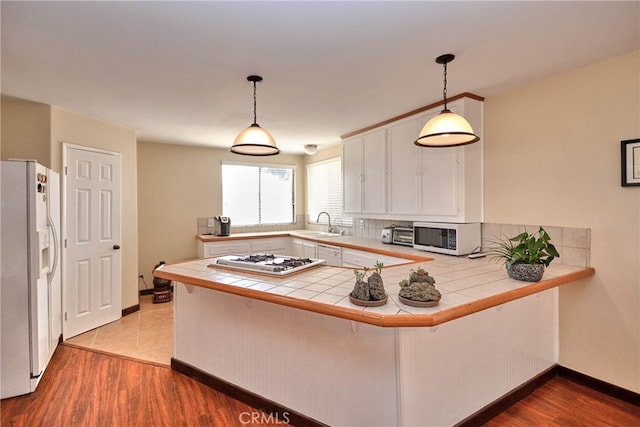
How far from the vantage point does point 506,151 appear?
2.75 meters

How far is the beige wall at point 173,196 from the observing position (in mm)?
4680

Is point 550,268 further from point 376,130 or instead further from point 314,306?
point 376,130

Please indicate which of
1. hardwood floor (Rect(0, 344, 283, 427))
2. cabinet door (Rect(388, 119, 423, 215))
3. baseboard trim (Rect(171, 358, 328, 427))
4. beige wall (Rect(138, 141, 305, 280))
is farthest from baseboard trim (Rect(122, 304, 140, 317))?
cabinet door (Rect(388, 119, 423, 215))

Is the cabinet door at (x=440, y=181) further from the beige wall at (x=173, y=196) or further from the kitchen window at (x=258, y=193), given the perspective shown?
the beige wall at (x=173, y=196)

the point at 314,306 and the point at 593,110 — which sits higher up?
the point at 593,110

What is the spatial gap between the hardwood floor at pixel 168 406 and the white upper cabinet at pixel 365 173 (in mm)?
2182

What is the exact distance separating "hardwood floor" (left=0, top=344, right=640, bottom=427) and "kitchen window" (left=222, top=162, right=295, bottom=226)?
311cm

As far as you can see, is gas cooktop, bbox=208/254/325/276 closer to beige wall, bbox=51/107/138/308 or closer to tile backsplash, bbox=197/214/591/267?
tile backsplash, bbox=197/214/591/267

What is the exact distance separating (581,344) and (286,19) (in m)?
2.93

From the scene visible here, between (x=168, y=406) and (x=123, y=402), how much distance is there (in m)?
0.34

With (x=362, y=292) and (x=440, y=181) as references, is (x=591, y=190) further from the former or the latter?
(x=362, y=292)

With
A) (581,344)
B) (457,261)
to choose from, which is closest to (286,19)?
(457,261)

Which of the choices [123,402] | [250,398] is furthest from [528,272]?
[123,402]

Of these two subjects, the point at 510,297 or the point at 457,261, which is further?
the point at 457,261
